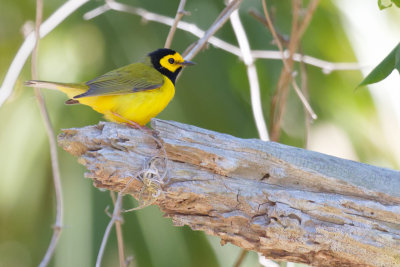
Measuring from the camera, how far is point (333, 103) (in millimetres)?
7277

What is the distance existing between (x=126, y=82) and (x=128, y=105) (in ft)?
0.87

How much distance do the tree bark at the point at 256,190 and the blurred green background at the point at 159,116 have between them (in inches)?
124

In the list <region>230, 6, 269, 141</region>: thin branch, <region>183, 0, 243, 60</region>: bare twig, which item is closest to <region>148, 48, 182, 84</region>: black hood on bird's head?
<region>230, 6, 269, 141</region>: thin branch

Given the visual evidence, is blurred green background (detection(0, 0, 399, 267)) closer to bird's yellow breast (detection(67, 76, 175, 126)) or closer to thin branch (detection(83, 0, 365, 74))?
thin branch (detection(83, 0, 365, 74))

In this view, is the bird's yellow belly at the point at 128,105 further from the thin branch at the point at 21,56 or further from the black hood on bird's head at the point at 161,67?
the black hood on bird's head at the point at 161,67

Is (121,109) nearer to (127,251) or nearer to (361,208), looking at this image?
(361,208)

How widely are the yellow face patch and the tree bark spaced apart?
1419 mm

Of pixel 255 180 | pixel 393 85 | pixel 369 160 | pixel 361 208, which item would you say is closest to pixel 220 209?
pixel 255 180

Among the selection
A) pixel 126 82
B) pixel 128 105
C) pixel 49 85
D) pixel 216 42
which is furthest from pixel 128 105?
pixel 216 42

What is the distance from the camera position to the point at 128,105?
3854mm

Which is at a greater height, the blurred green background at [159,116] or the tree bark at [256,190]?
the blurred green background at [159,116]

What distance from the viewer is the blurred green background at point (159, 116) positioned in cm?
638

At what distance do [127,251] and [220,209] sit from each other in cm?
392

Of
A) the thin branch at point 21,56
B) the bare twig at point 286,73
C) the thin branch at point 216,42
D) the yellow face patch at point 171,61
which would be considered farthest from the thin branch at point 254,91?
the thin branch at point 21,56
